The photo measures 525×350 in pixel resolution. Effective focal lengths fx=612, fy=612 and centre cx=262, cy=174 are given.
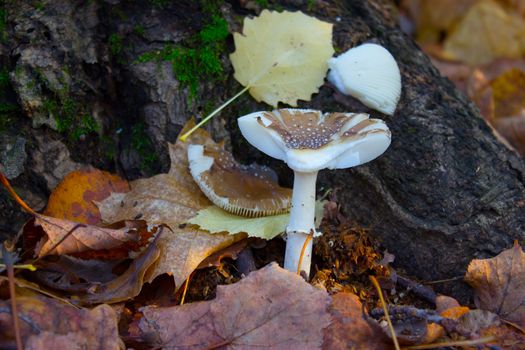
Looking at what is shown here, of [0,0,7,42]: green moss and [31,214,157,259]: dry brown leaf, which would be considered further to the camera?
[0,0,7,42]: green moss

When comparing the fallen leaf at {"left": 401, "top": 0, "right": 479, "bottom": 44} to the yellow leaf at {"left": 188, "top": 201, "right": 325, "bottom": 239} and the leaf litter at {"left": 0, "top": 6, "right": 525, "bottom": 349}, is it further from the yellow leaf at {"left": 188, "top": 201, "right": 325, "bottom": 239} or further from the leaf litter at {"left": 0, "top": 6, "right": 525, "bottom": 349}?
the yellow leaf at {"left": 188, "top": 201, "right": 325, "bottom": 239}

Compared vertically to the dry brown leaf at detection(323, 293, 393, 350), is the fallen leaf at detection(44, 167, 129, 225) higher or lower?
lower

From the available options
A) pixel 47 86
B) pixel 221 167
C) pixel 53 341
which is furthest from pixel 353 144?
pixel 47 86

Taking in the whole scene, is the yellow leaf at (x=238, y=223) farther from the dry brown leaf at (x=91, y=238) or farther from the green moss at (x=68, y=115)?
the green moss at (x=68, y=115)

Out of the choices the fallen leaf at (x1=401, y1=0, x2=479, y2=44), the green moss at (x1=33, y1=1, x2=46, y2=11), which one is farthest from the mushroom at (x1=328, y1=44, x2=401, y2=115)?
the fallen leaf at (x1=401, y1=0, x2=479, y2=44)

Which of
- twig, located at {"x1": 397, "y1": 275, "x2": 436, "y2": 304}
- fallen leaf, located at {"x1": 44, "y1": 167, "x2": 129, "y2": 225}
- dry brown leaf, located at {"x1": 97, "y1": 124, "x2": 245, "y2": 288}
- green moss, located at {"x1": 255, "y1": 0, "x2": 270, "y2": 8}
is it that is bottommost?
twig, located at {"x1": 397, "y1": 275, "x2": 436, "y2": 304}
